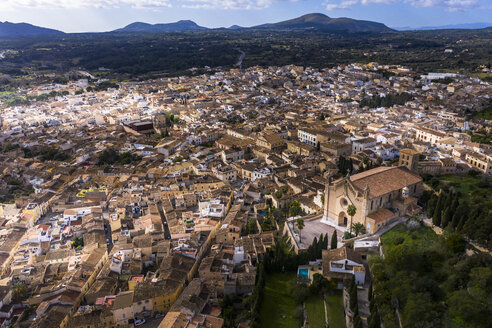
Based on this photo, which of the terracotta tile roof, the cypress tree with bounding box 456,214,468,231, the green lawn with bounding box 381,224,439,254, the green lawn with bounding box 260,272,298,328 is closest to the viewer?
the green lawn with bounding box 260,272,298,328

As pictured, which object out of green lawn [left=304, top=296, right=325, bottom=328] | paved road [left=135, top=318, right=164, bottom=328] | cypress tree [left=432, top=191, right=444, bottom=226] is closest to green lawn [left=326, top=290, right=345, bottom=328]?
green lawn [left=304, top=296, right=325, bottom=328]

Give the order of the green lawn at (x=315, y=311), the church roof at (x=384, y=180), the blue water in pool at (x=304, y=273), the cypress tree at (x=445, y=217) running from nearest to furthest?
1. the green lawn at (x=315, y=311)
2. the blue water in pool at (x=304, y=273)
3. the cypress tree at (x=445, y=217)
4. the church roof at (x=384, y=180)

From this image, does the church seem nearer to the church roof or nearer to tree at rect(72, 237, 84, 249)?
the church roof

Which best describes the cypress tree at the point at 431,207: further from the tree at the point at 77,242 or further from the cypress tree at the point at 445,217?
the tree at the point at 77,242

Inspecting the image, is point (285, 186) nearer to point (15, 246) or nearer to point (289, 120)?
point (15, 246)

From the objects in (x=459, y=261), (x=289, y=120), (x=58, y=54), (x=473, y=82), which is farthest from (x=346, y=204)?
(x=58, y=54)

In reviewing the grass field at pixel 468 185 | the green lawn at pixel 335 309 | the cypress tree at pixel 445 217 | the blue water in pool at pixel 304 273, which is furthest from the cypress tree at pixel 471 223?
the blue water in pool at pixel 304 273
